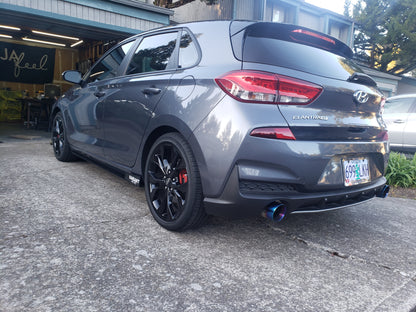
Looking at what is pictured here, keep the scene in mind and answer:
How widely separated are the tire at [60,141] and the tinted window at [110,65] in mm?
972

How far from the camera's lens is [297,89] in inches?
81.9

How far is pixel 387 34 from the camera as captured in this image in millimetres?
21141

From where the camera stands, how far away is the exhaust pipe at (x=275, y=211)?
80.4 inches

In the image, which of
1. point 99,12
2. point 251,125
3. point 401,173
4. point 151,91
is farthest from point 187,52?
point 99,12

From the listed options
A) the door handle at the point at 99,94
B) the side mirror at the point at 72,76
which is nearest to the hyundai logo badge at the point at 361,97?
the door handle at the point at 99,94

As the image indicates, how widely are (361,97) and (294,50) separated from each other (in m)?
0.61

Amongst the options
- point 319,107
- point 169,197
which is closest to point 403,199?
point 319,107

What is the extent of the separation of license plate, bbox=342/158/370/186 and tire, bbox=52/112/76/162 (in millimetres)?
3640

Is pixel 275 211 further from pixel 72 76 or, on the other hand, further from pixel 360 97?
Result: pixel 72 76

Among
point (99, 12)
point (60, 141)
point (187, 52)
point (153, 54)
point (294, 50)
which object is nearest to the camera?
point (294, 50)

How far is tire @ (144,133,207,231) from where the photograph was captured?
2264 mm

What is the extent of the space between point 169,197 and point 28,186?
183 cm

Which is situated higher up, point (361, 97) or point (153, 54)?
point (153, 54)

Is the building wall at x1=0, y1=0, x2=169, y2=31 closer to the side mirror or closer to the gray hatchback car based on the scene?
the side mirror
